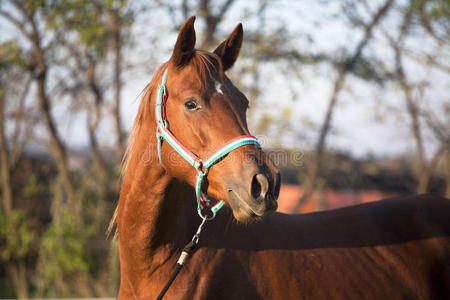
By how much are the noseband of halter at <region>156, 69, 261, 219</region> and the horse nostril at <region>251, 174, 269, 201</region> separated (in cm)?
20

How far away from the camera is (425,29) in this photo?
26.4 ft

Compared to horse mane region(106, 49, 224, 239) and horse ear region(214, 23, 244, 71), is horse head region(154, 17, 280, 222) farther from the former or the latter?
horse ear region(214, 23, 244, 71)

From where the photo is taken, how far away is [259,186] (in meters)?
1.72

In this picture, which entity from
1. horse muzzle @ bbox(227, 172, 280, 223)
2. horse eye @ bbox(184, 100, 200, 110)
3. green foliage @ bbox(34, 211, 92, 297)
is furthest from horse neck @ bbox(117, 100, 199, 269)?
green foliage @ bbox(34, 211, 92, 297)

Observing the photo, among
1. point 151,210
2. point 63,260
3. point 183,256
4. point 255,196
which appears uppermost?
point 255,196

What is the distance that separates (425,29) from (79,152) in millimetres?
8884

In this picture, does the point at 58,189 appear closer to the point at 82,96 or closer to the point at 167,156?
the point at 82,96

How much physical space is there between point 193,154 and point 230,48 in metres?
0.78

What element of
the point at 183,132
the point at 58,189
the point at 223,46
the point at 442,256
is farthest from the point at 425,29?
the point at 58,189

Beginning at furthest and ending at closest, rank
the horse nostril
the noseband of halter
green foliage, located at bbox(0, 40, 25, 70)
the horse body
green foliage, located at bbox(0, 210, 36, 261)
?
green foliage, located at bbox(0, 210, 36, 261) < green foliage, located at bbox(0, 40, 25, 70) < the horse body < the noseband of halter < the horse nostril

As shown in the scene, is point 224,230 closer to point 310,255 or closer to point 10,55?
point 310,255

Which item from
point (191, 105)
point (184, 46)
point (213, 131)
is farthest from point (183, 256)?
point (184, 46)

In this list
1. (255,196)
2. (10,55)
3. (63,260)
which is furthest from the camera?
→ (63,260)

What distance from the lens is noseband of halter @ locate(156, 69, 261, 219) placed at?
1.80 meters
